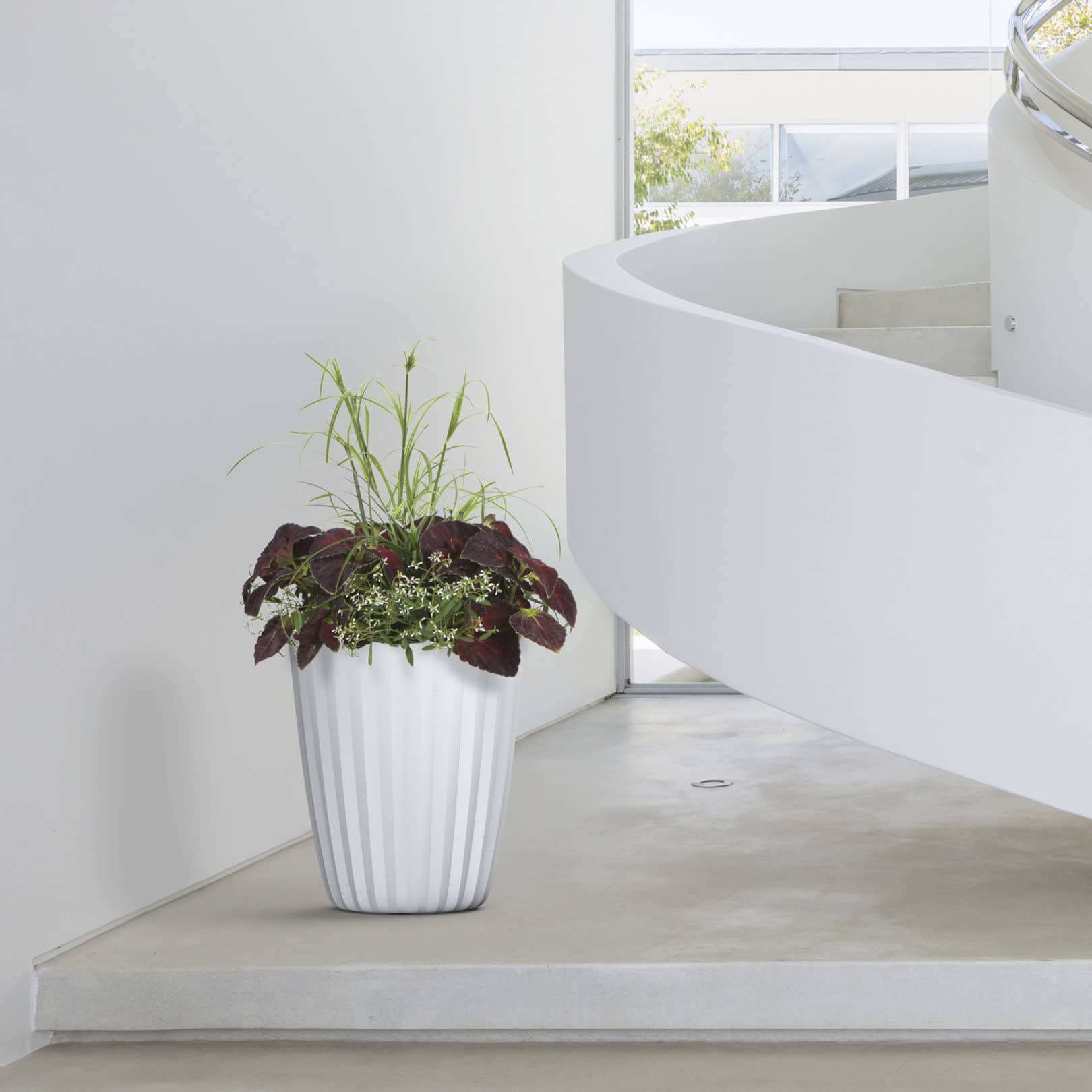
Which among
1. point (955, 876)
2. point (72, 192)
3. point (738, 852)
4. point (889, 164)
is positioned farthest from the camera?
point (889, 164)

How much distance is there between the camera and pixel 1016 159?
3096 mm

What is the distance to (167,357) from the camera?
2764mm

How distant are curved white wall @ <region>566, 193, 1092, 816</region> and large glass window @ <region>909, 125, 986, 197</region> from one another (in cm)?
317

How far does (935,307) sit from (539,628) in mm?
2353

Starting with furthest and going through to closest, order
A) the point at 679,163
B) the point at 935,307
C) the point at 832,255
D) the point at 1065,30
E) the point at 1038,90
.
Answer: the point at 679,163
the point at 1065,30
the point at 832,255
the point at 935,307
the point at 1038,90

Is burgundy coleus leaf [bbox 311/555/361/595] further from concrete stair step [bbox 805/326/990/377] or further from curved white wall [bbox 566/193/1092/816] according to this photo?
concrete stair step [bbox 805/326/990/377]

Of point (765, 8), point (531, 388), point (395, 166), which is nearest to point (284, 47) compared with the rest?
point (395, 166)

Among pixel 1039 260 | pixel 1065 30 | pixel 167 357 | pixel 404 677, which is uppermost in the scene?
pixel 1065 30

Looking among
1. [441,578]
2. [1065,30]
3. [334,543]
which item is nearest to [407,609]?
[441,578]

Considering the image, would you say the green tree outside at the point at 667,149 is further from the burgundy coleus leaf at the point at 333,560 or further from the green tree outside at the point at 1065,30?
the burgundy coleus leaf at the point at 333,560

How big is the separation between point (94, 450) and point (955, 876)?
78.5 inches

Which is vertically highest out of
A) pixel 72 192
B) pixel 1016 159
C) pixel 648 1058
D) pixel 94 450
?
pixel 1016 159

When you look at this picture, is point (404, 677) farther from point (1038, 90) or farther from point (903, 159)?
point (903, 159)

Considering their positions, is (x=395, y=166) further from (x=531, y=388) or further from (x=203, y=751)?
(x=203, y=751)
